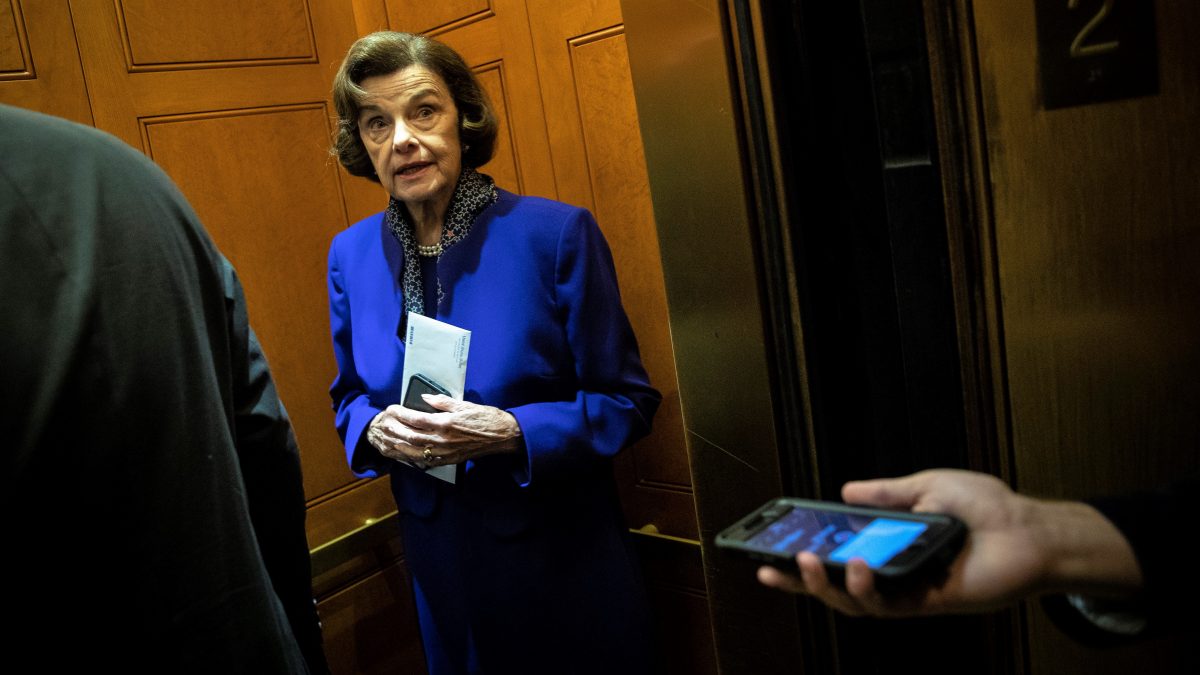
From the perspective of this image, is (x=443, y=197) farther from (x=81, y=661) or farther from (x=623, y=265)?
(x=81, y=661)

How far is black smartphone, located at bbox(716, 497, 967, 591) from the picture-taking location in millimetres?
679

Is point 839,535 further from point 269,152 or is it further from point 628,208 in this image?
point 269,152

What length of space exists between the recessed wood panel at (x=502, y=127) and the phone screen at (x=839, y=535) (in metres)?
1.59

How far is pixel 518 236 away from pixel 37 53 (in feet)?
3.90

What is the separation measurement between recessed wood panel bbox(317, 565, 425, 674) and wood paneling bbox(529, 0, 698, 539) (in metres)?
0.84

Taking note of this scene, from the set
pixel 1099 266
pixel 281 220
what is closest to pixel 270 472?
pixel 1099 266

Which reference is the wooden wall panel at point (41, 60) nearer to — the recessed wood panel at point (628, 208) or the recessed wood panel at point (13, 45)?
the recessed wood panel at point (13, 45)

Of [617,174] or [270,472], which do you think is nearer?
[270,472]

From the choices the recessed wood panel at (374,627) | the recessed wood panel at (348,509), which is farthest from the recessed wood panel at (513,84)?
the recessed wood panel at (374,627)

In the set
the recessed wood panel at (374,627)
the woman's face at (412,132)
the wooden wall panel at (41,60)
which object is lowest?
the recessed wood panel at (374,627)

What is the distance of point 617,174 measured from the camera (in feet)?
6.75

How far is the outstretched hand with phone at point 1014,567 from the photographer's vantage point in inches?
26.8

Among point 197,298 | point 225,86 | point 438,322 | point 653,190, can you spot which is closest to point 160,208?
point 197,298

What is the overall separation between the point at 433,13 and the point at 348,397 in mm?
1063
